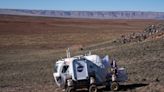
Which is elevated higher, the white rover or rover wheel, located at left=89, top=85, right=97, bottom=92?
the white rover

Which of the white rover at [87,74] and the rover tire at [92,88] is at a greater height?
the white rover at [87,74]

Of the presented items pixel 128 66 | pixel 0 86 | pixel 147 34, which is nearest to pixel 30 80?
pixel 0 86

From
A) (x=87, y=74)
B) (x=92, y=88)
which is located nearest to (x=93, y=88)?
(x=92, y=88)

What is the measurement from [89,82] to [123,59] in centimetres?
1449

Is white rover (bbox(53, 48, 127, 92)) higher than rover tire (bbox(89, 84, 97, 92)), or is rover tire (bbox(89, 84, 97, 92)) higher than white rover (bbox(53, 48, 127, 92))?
white rover (bbox(53, 48, 127, 92))

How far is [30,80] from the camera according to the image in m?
27.7

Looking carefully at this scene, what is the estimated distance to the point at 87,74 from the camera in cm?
1883

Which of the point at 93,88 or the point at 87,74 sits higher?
the point at 87,74

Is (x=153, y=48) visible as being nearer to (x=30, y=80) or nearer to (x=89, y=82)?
(x=30, y=80)

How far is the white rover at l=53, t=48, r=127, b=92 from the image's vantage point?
18.8 metres

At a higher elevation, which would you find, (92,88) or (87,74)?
(87,74)

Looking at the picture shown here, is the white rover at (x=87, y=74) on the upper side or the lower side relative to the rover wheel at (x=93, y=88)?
upper

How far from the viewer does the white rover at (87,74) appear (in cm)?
1881

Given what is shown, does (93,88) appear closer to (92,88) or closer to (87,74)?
(92,88)
